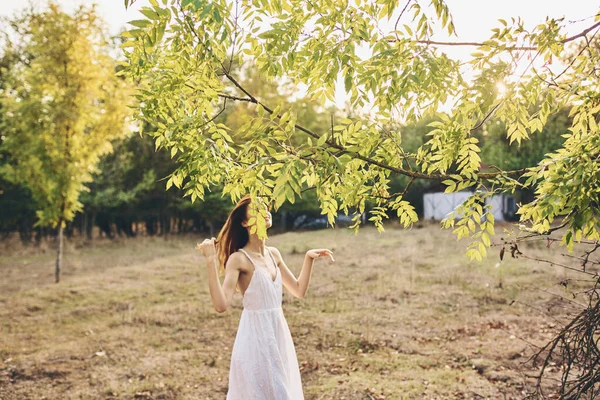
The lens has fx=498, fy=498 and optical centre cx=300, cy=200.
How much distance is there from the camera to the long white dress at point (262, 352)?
354 centimetres

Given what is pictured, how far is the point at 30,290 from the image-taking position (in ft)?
40.7

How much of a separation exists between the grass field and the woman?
179 centimetres

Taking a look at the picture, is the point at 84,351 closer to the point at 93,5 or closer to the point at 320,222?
the point at 93,5

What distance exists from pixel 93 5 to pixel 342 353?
10.7m

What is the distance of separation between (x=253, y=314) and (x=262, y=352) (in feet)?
0.92

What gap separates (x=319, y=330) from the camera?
28.5 feet

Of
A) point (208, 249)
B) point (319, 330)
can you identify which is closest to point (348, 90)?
point (208, 249)

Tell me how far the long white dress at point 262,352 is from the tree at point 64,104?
10.3m

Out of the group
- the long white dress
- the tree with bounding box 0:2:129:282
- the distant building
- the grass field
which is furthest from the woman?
the distant building

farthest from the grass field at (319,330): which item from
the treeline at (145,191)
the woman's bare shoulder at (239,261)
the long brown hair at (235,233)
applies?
the treeline at (145,191)

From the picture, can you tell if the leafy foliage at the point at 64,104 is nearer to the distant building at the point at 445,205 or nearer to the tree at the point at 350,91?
the tree at the point at 350,91

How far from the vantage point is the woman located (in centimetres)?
352

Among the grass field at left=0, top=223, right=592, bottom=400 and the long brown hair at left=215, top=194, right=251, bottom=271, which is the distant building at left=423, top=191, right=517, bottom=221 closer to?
the grass field at left=0, top=223, right=592, bottom=400

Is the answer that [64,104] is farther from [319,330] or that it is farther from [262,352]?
[262,352]
